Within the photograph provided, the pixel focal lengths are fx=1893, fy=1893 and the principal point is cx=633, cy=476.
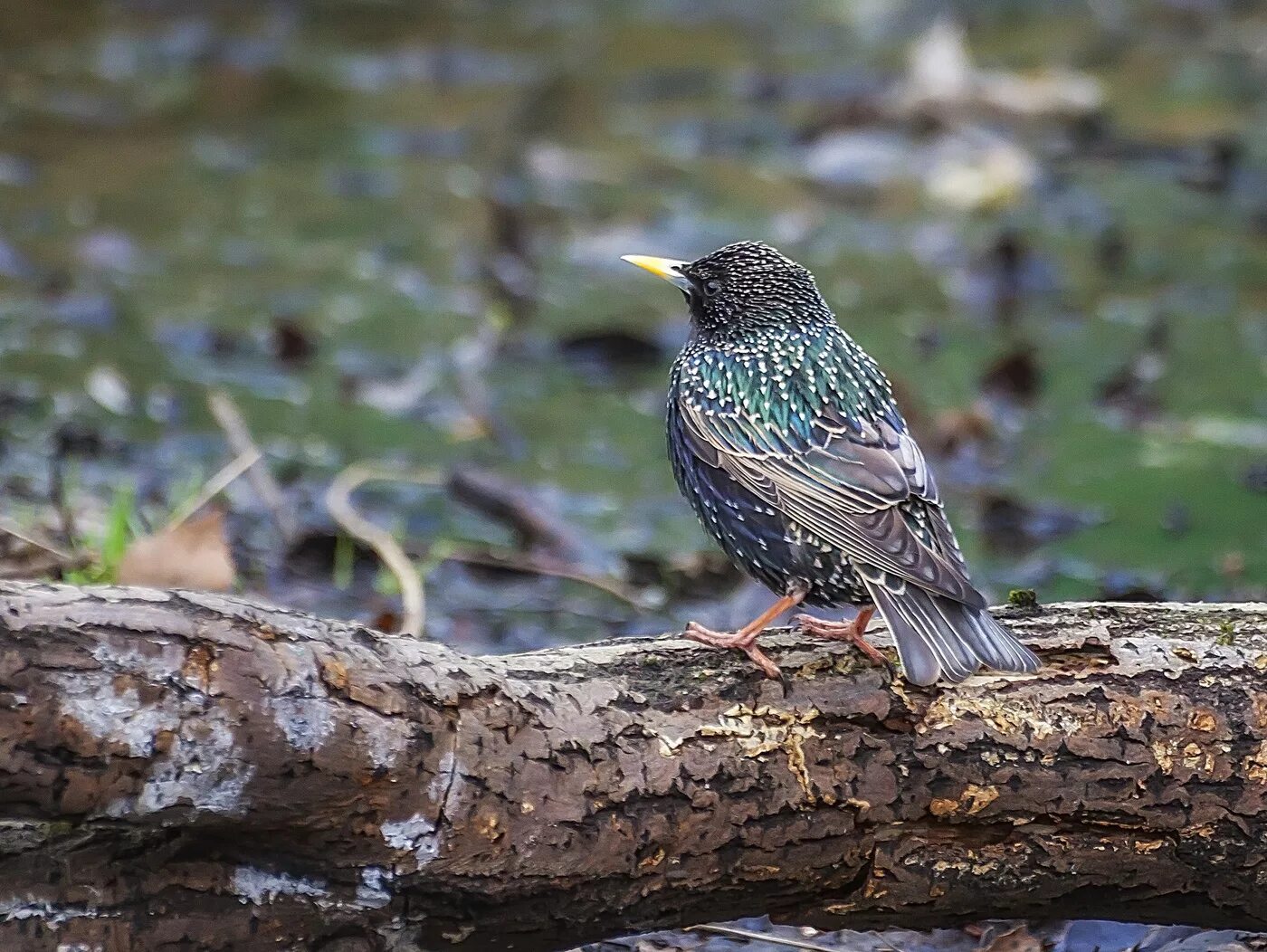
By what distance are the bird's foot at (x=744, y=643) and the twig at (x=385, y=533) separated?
137cm

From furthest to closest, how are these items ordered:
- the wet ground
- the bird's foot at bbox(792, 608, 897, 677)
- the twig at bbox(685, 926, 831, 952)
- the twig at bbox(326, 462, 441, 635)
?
the wet ground → the twig at bbox(326, 462, 441, 635) → the twig at bbox(685, 926, 831, 952) → the bird's foot at bbox(792, 608, 897, 677)

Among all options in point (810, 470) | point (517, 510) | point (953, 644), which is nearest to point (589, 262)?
point (517, 510)

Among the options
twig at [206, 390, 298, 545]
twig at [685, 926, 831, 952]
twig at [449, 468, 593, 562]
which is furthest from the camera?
twig at [449, 468, 593, 562]

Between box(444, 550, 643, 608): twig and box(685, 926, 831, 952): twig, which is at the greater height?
box(444, 550, 643, 608): twig

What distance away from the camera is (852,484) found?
13.4ft

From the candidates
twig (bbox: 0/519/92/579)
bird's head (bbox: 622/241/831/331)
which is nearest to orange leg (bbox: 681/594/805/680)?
bird's head (bbox: 622/241/831/331)

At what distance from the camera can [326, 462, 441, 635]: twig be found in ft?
17.2

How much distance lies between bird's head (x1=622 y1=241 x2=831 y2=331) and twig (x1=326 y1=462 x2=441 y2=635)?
1.15m

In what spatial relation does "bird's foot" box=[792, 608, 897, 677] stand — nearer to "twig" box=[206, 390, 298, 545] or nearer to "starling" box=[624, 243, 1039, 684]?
"starling" box=[624, 243, 1039, 684]

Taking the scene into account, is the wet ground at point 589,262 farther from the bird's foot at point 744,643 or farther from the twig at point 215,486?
the bird's foot at point 744,643

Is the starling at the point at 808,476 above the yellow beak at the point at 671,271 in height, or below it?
below

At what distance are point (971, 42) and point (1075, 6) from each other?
181 cm

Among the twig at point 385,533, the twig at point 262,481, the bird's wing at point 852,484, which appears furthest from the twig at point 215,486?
the bird's wing at point 852,484

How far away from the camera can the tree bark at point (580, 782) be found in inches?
112
